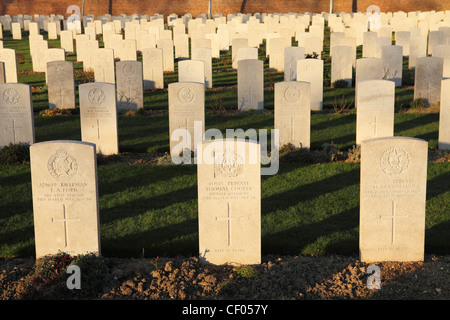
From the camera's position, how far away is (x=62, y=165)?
627 centimetres

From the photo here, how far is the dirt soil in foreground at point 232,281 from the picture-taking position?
5.74 meters

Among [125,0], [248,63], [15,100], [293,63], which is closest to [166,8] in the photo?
[125,0]

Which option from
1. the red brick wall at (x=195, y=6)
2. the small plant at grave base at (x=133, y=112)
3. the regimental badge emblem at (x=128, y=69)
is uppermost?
the red brick wall at (x=195, y=6)

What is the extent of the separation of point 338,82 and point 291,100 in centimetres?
715

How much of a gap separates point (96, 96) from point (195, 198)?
10.1 ft

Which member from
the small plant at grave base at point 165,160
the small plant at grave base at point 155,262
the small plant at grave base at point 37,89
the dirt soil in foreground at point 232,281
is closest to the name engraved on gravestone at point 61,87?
the small plant at grave base at point 37,89

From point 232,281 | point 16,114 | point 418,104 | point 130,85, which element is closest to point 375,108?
point 418,104

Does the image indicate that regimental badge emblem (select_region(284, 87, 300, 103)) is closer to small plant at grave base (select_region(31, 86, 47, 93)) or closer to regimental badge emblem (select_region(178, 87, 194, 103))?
regimental badge emblem (select_region(178, 87, 194, 103))

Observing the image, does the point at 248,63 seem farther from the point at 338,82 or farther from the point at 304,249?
the point at 304,249

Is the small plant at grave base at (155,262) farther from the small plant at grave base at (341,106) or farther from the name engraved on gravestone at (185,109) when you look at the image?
the small plant at grave base at (341,106)

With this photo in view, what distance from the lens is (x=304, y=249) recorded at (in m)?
6.80

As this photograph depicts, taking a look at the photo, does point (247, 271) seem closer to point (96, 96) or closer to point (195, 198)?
point (195, 198)

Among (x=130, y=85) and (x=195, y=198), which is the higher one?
(x=130, y=85)

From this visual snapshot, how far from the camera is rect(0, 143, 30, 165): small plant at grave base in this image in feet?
33.1
